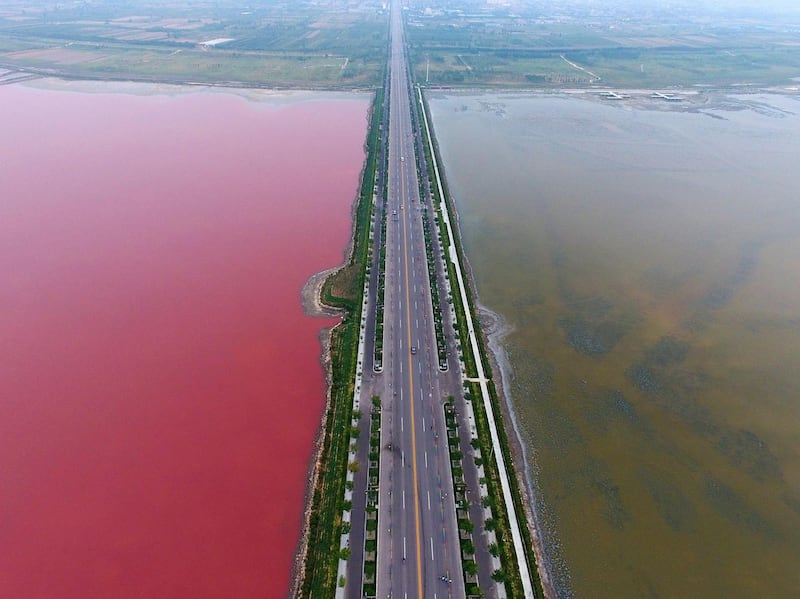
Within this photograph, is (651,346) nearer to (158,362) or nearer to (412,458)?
(412,458)

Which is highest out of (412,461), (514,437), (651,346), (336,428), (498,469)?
(651,346)

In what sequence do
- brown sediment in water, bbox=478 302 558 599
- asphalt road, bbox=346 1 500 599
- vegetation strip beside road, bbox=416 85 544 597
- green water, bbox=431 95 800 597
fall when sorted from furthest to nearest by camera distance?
green water, bbox=431 95 800 597
brown sediment in water, bbox=478 302 558 599
vegetation strip beside road, bbox=416 85 544 597
asphalt road, bbox=346 1 500 599

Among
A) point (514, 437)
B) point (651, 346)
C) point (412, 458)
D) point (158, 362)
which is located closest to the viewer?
point (412, 458)

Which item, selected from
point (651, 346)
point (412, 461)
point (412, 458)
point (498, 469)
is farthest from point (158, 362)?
point (651, 346)

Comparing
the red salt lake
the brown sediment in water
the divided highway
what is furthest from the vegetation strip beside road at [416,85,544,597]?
the red salt lake

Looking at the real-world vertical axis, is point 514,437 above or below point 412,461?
below

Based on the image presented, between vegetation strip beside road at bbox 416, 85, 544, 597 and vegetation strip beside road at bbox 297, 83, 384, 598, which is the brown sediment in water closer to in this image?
vegetation strip beside road at bbox 416, 85, 544, 597
